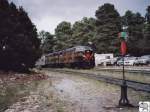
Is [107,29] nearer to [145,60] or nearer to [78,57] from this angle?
[145,60]

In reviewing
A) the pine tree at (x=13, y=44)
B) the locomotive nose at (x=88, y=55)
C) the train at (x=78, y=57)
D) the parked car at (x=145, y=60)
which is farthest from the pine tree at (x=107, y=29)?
the pine tree at (x=13, y=44)

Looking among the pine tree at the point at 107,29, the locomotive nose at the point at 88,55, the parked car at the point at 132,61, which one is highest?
the pine tree at the point at 107,29

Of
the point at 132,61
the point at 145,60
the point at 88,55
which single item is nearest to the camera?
the point at 88,55

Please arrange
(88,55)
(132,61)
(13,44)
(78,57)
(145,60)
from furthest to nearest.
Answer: (132,61) → (145,60) → (88,55) → (78,57) → (13,44)

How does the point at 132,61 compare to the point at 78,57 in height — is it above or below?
below

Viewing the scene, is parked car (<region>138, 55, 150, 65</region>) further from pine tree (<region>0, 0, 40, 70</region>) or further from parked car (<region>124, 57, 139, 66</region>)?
pine tree (<region>0, 0, 40, 70</region>)

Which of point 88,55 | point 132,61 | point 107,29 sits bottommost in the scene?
point 132,61

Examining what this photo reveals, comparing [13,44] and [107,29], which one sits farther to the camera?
[107,29]

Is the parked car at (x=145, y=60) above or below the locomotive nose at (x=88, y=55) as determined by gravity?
below

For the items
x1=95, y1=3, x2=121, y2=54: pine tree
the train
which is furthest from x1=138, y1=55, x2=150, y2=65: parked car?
x1=95, y1=3, x2=121, y2=54: pine tree

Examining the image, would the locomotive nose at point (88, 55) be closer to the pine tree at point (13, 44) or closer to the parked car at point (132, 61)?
the parked car at point (132, 61)

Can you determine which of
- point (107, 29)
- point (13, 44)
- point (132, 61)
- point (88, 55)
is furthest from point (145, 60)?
point (107, 29)

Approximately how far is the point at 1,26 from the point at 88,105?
85.8 feet

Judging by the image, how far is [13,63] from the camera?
3841cm
